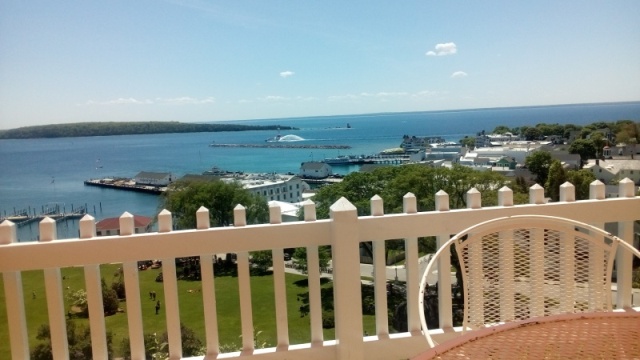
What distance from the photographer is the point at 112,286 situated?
140 inches

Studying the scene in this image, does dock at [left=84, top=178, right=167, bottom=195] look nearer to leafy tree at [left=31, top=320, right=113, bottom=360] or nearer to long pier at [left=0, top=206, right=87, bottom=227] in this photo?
long pier at [left=0, top=206, right=87, bottom=227]

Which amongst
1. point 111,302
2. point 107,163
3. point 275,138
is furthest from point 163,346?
point 275,138

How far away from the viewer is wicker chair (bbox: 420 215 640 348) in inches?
60.0

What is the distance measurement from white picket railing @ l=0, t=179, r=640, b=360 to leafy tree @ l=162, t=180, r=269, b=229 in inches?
176

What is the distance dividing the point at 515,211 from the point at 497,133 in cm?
1503

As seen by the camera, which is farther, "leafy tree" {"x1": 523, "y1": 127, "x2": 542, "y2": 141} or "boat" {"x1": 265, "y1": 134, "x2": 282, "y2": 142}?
"boat" {"x1": 265, "y1": 134, "x2": 282, "y2": 142}

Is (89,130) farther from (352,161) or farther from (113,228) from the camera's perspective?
(352,161)

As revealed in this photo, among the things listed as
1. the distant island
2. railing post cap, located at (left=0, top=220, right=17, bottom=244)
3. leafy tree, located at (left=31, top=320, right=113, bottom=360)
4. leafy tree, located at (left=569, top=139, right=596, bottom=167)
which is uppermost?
the distant island

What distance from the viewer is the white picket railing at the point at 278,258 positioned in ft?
6.15

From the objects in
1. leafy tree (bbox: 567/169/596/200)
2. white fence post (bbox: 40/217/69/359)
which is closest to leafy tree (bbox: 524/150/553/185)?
leafy tree (bbox: 567/169/596/200)

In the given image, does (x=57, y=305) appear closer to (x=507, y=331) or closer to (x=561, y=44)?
(x=507, y=331)

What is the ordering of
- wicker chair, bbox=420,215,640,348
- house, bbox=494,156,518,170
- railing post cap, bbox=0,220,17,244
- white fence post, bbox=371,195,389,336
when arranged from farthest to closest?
house, bbox=494,156,518,170 → white fence post, bbox=371,195,389,336 → railing post cap, bbox=0,220,17,244 → wicker chair, bbox=420,215,640,348

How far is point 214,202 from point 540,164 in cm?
601

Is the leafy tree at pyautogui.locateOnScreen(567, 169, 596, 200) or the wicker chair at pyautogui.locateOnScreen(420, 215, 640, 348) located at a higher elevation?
the wicker chair at pyautogui.locateOnScreen(420, 215, 640, 348)
